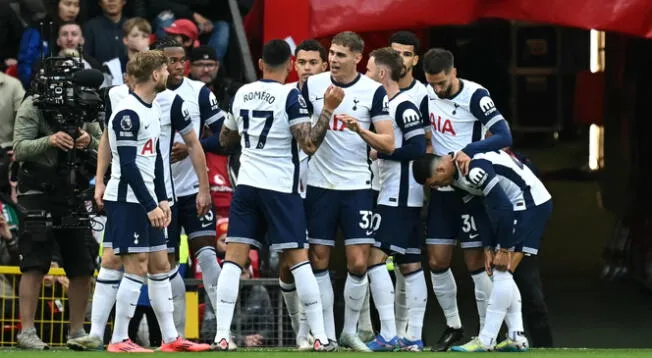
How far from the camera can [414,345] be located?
1378cm

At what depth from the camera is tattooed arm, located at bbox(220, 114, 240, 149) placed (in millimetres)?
13414

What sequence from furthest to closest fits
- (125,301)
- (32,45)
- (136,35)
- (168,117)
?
(32,45) → (136,35) → (168,117) → (125,301)

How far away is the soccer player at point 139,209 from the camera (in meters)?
12.9

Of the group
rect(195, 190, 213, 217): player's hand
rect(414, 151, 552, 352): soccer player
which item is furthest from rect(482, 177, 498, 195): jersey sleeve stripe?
rect(195, 190, 213, 217): player's hand

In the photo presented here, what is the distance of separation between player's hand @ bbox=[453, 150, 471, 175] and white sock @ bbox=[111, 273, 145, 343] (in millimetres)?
2213

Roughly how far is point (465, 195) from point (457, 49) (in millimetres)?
7445

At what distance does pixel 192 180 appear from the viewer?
14164 millimetres

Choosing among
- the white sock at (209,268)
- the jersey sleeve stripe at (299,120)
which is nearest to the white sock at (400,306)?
the white sock at (209,268)

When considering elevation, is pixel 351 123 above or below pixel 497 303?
above

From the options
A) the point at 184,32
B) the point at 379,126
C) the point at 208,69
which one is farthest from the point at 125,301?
the point at 184,32

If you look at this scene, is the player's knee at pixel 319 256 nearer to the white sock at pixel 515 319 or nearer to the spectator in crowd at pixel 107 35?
the white sock at pixel 515 319

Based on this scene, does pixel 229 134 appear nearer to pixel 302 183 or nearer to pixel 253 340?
pixel 302 183

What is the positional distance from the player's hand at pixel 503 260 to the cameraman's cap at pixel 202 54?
3.51m

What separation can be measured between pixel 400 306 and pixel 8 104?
3.90 meters
